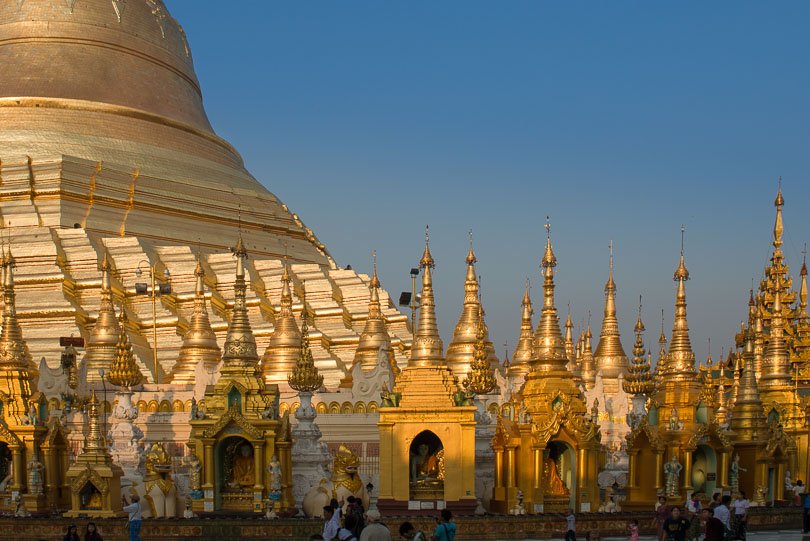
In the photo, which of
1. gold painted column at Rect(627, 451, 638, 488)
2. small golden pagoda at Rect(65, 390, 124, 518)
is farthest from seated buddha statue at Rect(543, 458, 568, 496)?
small golden pagoda at Rect(65, 390, 124, 518)

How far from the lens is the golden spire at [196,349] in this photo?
30.7 m

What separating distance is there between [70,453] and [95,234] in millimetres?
13565

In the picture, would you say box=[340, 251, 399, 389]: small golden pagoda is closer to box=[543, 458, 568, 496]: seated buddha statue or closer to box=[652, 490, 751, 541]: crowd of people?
box=[543, 458, 568, 496]: seated buddha statue

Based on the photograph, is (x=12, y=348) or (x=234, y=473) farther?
(x=12, y=348)

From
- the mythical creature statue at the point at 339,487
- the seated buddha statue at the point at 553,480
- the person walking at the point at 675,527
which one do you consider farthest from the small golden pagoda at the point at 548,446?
the person walking at the point at 675,527

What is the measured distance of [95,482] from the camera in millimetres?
19422

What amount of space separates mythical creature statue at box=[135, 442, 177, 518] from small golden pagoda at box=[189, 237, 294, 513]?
435 mm

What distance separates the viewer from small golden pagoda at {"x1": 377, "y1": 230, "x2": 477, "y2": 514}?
20.5 m

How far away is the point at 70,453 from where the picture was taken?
23.4 meters

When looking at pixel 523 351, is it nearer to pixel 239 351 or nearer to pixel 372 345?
pixel 372 345

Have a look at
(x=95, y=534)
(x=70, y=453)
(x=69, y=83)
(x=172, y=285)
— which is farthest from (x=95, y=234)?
(x=95, y=534)

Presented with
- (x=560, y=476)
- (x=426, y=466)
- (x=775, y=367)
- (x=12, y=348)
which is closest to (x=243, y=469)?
(x=426, y=466)

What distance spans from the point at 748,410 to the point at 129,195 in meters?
20.4

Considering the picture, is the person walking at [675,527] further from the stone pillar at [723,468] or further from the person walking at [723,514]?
the stone pillar at [723,468]
